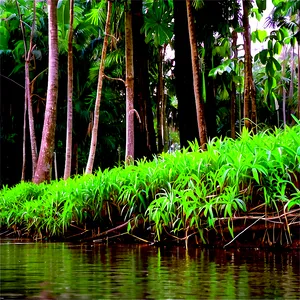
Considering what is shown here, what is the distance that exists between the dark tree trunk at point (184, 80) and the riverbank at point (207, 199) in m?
3.15

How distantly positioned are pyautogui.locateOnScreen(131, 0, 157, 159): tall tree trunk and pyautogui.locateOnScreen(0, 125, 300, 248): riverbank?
175 inches

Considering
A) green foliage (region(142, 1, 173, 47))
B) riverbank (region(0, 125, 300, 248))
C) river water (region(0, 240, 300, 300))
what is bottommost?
river water (region(0, 240, 300, 300))

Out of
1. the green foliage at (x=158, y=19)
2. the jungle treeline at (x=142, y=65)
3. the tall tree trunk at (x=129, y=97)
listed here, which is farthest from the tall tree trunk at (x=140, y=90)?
the green foliage at (x=158, y=19)

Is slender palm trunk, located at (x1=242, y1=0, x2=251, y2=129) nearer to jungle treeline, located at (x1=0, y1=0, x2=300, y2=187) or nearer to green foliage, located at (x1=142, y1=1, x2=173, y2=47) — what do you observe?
jungle treeline, located at (x1=0, y1=0, x2=300, y2=187)

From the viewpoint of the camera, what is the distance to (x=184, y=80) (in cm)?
861

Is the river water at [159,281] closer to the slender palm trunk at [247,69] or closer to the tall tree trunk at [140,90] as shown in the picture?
the slender palm trunk at [247,69]

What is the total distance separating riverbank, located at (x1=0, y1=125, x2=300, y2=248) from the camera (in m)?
3.45

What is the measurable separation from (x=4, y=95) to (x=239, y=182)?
19991 mm

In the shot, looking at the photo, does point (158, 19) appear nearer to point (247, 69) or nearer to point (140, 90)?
point (140, 90)

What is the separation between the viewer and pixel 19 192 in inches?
→ 362

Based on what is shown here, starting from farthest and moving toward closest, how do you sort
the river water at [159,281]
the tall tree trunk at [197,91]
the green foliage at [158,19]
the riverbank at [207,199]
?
the green foliage at [158,19] → the tall tree trunk at [197,91] → the riverbank at [207,199] → the river water at [159,281]

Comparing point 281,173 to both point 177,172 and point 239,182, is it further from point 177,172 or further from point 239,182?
point 177,172

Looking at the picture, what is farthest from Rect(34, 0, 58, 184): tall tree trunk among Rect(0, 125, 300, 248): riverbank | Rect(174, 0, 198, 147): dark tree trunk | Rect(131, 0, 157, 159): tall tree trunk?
Rect(0, 125, 300, 248): riverbank

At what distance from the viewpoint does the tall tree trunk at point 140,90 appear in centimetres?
990
